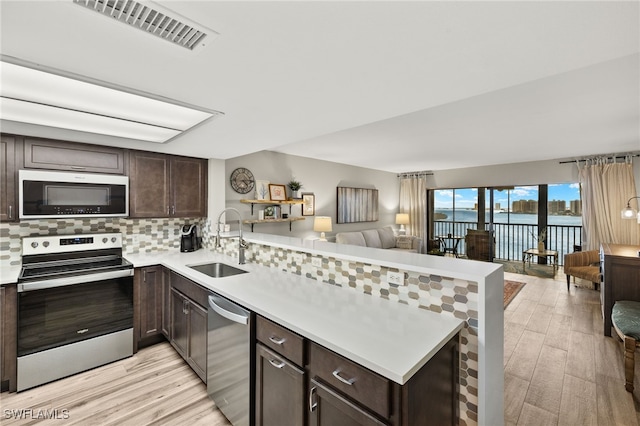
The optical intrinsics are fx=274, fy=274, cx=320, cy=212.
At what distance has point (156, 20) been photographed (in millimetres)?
975

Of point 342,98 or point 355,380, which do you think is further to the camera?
point 342,98

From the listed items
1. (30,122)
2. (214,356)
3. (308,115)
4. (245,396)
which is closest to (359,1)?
(308,115)

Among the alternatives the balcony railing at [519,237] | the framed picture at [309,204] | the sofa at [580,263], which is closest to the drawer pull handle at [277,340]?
the framed picture at [309,204]


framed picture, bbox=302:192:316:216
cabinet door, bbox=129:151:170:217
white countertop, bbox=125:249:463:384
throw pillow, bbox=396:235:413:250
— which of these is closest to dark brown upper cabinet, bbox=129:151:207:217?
cabinet door, bbox=129:151:170:217

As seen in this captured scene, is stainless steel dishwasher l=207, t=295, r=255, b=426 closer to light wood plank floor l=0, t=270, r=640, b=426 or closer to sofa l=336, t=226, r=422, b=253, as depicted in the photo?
light wood plank floor l=0, t=270, r=640, b=426

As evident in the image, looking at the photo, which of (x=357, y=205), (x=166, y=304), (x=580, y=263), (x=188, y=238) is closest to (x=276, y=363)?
(x=166, y=304)

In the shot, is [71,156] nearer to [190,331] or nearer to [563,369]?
[190,331]

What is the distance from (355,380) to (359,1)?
138 cm

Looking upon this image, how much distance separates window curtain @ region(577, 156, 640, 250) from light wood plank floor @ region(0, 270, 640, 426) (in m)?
2.91

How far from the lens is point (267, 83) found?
4.79 feet

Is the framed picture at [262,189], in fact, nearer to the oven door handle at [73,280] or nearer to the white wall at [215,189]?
the white wall at [215,189]

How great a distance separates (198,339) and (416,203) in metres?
6.48

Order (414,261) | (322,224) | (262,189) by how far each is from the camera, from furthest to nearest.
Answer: (322,224) < (262,189) < (414,261)

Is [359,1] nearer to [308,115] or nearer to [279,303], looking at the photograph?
[308,115]
